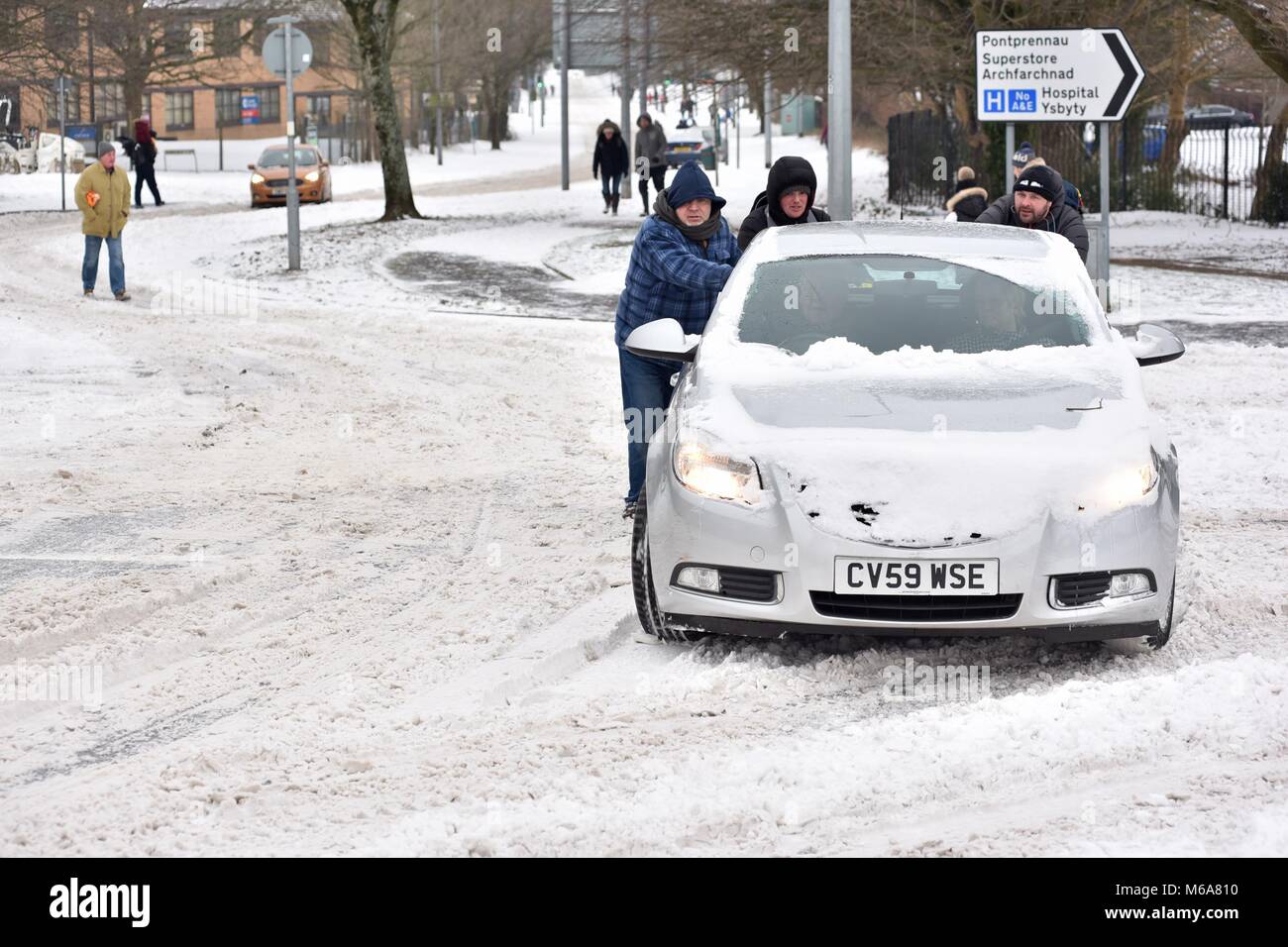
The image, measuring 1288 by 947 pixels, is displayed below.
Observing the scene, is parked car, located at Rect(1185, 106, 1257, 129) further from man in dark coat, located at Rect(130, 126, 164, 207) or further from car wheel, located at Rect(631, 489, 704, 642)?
car wheel, located at Rect(631, 489, 704, 642)

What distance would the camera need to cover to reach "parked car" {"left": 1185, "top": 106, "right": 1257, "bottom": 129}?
2562 inches

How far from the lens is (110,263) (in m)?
20.0

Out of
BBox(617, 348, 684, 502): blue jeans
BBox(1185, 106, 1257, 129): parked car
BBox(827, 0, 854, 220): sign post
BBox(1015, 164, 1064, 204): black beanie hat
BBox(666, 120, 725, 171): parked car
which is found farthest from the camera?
BBox(1185, 106, 1257, 129): parked car

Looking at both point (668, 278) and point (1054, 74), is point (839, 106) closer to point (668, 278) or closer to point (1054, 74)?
point (1054, 74)

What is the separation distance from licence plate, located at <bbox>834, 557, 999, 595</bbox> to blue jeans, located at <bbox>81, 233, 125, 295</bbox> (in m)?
15.9

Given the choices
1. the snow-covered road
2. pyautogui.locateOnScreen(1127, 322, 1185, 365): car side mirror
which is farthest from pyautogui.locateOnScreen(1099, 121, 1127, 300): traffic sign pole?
pyautogui.locateOnScreen(1127, 322, 1185, 365): car side mirror

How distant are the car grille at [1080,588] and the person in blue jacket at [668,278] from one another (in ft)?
8.78

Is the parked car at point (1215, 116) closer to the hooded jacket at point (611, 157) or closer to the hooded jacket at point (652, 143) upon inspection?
the hooded jacket at point (611, 157)

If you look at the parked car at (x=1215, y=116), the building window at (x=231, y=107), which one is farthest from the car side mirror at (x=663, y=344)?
the building window at (x=231, y=107)

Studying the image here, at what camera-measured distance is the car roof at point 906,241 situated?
7.10 m

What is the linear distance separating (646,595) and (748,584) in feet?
1.87
